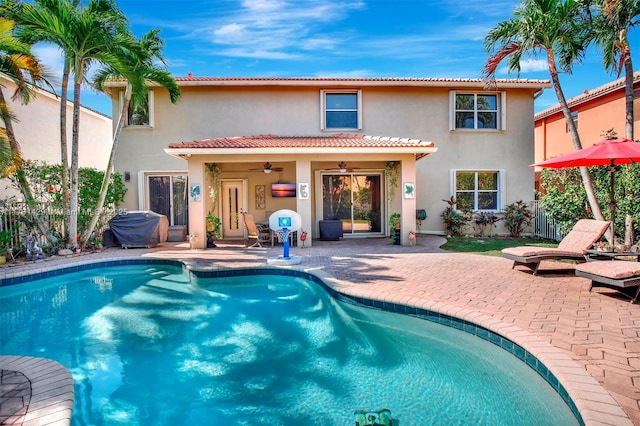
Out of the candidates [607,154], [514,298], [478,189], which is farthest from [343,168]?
[514,298]

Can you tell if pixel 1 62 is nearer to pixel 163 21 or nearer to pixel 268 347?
pixel 163 21

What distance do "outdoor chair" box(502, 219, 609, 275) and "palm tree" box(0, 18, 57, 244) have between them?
40.8ft

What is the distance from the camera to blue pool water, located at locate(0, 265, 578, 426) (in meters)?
4.02

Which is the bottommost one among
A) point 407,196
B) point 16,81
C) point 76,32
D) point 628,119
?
point 407,196

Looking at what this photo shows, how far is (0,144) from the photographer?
29.4ft

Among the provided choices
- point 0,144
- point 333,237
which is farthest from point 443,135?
point 0,144

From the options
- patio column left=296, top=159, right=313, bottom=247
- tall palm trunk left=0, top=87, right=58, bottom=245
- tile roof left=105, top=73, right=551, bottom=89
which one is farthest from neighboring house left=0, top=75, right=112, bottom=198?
patio column left=296, top=159, right=313, bottom=247

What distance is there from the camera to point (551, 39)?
1082 cm

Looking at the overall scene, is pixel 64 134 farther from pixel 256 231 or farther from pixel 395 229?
pixel 395 229

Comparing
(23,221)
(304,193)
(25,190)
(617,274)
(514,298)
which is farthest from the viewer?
(304,193)

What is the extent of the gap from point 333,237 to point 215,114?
7.40 meters

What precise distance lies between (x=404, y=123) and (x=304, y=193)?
643 centimetres

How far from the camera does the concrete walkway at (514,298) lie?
363 centimetres

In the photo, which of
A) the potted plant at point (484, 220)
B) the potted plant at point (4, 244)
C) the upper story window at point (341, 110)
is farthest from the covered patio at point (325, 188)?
the potted plant at point (4, 244)
